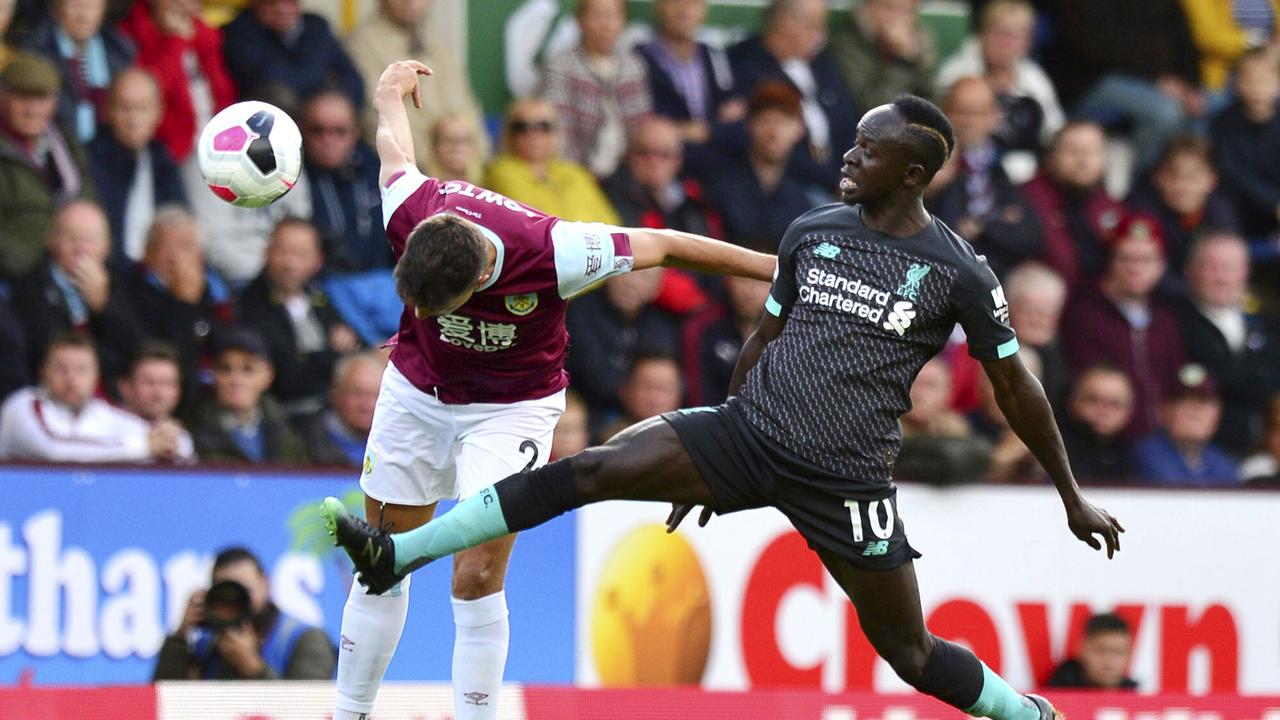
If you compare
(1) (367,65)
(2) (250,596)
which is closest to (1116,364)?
(1) (367,65)

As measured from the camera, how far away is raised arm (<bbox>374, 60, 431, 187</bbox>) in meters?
7.05

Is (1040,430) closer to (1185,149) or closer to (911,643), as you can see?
(911,643)

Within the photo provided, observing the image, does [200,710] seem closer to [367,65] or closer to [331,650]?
[331,650]

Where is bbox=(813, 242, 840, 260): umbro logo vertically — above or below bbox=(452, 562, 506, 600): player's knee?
above

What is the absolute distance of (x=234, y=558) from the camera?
9266 millimetres

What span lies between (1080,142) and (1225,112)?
4.60 feet

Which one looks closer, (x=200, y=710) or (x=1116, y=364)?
(x=200, y=710)

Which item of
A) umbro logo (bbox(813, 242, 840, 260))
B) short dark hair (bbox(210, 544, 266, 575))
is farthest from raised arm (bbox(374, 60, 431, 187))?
short dark hair (bbox(210, 544, 266, 575))

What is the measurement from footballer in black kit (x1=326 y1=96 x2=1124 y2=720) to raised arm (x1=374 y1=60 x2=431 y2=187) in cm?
123

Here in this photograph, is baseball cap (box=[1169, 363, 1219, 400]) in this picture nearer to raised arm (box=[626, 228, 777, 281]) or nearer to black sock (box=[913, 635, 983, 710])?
black sock (box=[913, 635, 983, 710])

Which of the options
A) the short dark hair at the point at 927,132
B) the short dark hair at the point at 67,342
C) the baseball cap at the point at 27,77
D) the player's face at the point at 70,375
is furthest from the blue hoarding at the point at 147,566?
the short dark hair at the point at 927,132

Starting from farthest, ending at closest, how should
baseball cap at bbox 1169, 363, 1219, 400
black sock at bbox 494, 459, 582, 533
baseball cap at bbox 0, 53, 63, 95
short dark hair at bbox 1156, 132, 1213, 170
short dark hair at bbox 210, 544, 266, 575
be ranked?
short dark hair at bbox 1156, 132, 1213, 170
baseball cap at bbox 1169, 363, 1219, 400
baseball cap at bbox 0, 53, 63, 95
short dark hair at bbox 210, 544, 266, 575
black sock at bbox 494, 459, 582, 533

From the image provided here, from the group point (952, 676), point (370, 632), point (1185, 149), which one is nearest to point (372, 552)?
point (370, 632)

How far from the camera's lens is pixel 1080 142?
12.4 m
